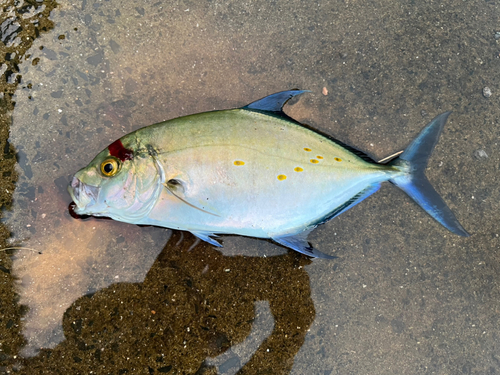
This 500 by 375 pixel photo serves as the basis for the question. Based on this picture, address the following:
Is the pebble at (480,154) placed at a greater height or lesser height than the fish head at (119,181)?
lesser

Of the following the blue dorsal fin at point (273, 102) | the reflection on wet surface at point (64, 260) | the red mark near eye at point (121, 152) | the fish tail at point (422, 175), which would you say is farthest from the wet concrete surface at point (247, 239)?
the red mark near eye at point (121, 152)

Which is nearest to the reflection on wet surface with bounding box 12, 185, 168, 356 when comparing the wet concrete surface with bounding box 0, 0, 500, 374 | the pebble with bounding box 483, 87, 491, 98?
the wet concrete surface with bounding box 0, 0, 500, 374

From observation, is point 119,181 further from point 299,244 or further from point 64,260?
point 299,244

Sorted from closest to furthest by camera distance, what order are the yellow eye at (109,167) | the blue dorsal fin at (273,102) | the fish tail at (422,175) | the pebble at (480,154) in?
the yellow eye at (109,167)
the blue dorsal fin at (273,102)
the fish tail at (422,175)
the pebble at (480,154)

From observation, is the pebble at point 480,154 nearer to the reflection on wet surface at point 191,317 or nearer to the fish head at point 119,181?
the reflection on wet surface at point 191,317

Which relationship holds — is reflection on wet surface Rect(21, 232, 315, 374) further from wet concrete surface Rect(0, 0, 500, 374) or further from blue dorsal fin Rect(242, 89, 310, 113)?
blue dorsal fin Rect(242, 89, 310, 113)

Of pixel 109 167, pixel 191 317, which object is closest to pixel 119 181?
pixel 109 167

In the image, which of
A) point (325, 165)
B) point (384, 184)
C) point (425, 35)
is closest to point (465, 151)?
point (384, 184)
